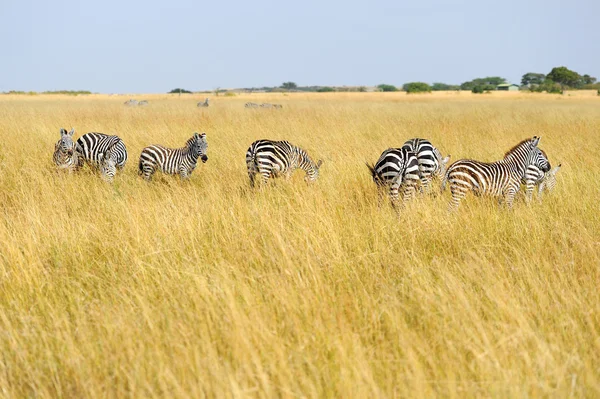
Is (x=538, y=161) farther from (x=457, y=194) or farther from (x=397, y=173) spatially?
(x=397, y=173)

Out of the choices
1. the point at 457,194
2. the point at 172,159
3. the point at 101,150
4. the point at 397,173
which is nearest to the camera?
the point at 457,194

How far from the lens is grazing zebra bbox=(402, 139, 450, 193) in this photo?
7.99m

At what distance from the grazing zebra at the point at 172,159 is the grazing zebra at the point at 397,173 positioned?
9.99 feet

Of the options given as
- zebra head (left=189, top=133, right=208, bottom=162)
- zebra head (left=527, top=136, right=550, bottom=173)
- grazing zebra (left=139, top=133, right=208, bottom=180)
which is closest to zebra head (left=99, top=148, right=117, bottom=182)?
grazing zebra (left=139, top=133, right=208, bottom=180)

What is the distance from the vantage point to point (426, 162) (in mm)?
8078

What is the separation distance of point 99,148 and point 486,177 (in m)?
6.44

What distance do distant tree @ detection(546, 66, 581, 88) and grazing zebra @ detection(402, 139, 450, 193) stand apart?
74.1m

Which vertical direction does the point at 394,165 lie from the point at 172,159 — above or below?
above

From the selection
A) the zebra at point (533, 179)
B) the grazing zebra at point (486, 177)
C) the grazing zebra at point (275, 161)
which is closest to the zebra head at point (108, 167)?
the grazing zebra at point (275, 161)

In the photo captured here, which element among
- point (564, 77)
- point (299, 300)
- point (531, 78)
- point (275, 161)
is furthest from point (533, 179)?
point (531, 78)

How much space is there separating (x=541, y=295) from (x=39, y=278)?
362cm

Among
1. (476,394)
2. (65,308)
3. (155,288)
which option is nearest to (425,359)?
(476,394)

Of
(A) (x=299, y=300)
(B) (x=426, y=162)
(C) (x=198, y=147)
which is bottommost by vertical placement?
(A) (x=299, y=300)

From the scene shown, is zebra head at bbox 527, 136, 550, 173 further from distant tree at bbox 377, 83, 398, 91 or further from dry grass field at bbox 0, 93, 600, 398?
distant tree at bbox 377, 83, 398, 91
